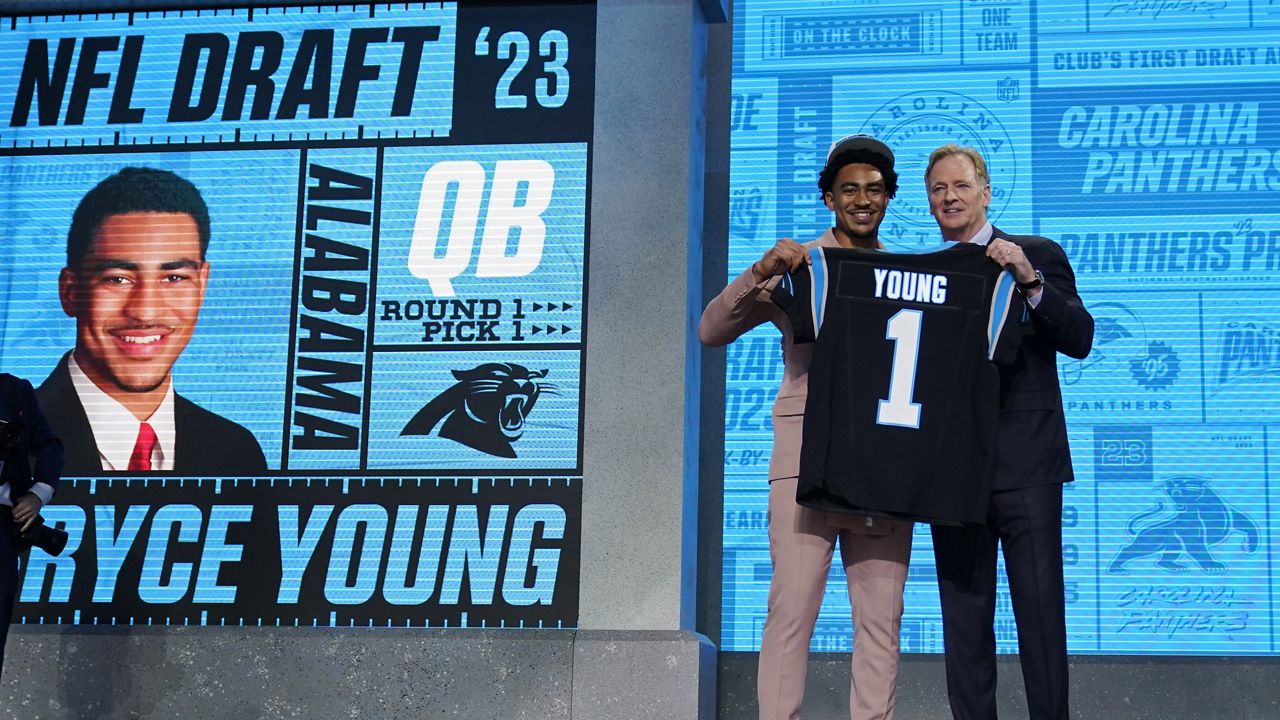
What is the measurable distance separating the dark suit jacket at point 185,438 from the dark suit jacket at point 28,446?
61 centimetres

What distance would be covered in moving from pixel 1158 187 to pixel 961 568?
2231 mm

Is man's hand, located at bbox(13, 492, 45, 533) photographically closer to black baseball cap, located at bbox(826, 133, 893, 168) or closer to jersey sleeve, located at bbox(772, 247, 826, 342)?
jersey sleeve, located at bbox(772, 247, 826, 342)

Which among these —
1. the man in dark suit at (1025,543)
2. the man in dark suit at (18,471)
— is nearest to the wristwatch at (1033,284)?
the man in dark suit at (1025,543)

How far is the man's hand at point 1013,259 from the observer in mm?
3266

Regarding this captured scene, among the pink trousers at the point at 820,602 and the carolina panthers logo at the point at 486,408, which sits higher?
the carolina panthers logo at the point at 486,408

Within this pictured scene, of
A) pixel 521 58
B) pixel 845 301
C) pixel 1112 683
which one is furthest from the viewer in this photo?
pixel 521 58

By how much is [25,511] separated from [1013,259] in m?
2.98

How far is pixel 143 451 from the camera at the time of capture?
5051 millimetres

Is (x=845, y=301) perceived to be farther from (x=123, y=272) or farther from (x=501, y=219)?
(x=123, y=272)

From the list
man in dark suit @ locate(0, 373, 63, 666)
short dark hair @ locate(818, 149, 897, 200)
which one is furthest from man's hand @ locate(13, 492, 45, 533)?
short dark hair @ locate(818, 149, 897, 200)

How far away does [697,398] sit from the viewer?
490 centimetres

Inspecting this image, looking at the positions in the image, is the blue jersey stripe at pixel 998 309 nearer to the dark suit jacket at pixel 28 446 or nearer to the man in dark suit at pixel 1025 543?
the man in dark suit at pixel 1025 543

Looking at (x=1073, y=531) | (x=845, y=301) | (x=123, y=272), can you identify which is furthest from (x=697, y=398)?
(x=123, y=272)

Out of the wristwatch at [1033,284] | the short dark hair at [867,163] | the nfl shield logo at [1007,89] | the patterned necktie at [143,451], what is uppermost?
the nfl shield logo at [1007,89]
